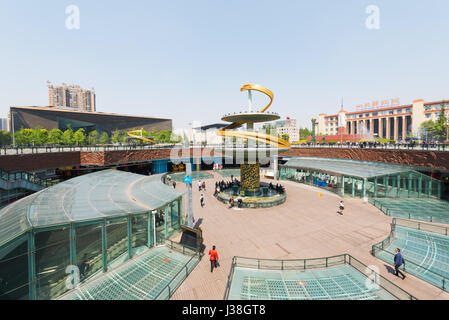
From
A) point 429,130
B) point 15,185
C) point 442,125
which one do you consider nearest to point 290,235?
point 15,185

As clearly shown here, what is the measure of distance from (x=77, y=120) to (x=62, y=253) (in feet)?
351

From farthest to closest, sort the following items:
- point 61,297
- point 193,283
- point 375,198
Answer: point 375,198
point 193,283
point 61,297

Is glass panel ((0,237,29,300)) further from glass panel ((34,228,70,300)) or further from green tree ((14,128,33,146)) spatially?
green tree ((14,128,33,146))

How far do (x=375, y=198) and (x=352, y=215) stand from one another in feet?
26.8

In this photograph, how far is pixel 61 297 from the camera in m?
8.63

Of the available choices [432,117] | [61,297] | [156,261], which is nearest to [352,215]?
[156,261]

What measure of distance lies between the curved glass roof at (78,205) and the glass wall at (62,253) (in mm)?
512

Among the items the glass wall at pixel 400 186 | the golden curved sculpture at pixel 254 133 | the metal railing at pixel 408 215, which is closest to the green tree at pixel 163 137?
the golden curved sculpture at pixel 254 133

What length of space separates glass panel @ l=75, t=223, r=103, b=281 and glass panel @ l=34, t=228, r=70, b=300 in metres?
0.68

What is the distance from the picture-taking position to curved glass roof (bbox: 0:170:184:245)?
9125 mm

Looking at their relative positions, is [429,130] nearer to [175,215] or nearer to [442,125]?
[442,125]

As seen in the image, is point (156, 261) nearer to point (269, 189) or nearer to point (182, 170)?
point (269, 189)

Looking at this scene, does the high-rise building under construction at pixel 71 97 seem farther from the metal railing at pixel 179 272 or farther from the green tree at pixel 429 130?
the green tree at pixel 429 130

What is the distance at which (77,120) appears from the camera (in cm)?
9294
